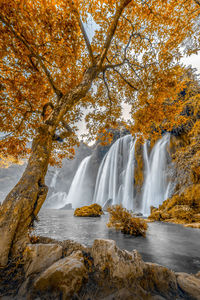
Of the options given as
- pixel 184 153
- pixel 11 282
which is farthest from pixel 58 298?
pixel 184 153

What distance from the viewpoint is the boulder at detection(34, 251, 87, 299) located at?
1.60m

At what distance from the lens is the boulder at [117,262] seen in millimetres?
1930

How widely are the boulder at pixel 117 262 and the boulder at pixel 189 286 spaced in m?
0.61

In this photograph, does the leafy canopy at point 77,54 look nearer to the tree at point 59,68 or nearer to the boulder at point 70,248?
the tree at point 59,68

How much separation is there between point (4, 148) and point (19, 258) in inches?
191

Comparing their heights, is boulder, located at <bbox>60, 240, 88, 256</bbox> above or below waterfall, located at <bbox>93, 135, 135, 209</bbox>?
below

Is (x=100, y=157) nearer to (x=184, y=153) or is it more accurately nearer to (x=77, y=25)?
(x=184, y=153)

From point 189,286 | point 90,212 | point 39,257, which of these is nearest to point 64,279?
point 39,257

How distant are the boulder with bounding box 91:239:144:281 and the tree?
1487 millimetres

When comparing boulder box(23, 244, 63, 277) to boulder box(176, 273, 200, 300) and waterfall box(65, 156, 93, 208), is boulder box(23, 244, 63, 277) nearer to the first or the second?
boulder box(176, 273, 200, 300)

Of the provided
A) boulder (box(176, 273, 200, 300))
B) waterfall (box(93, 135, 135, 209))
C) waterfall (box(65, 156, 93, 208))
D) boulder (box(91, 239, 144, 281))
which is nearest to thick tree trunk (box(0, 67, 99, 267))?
boulder (box(91, 239, 144, 281))

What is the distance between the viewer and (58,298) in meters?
1.50

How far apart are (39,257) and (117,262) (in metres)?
1.36

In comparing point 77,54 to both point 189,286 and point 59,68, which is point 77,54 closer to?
point 59,68
